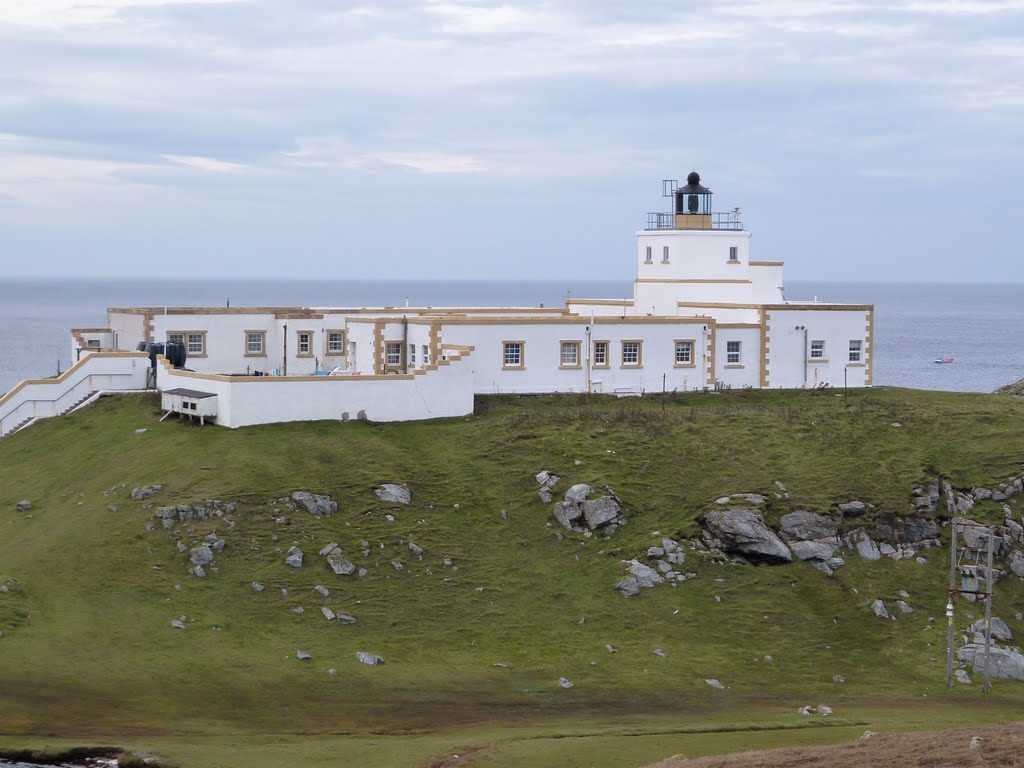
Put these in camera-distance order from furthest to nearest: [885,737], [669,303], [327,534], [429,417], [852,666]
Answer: [669,303], [429,417], [327,534], [852,666], [885,737]

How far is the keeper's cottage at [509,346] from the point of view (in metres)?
55.8

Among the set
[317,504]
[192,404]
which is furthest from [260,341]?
[317,504]

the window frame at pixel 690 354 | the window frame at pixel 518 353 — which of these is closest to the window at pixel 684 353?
the window frame at pixel 690 354

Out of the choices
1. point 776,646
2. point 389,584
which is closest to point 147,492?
point 389,584

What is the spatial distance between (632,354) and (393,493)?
16.4 meters

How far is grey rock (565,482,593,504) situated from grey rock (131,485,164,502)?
13.7 m

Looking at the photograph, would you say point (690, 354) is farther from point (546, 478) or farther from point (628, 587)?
point (628, 587)

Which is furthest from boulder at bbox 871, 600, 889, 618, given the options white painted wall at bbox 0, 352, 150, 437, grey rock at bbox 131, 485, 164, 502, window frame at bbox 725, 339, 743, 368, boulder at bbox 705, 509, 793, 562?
white painted wall at bbox 0, 352, 150, 437

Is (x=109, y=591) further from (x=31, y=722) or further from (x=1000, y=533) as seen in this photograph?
(x=1000, y=533)

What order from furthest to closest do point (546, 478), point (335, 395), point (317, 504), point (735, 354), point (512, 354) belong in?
1. point (735, 354)
2. point (512, 354)
3. point (335, 395)
4. point (546, 478)
5. point (317, 504)

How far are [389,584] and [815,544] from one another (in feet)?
47.0

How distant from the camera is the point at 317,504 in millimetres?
47969

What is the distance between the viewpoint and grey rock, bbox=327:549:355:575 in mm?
45062

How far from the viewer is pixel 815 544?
4834 cm
